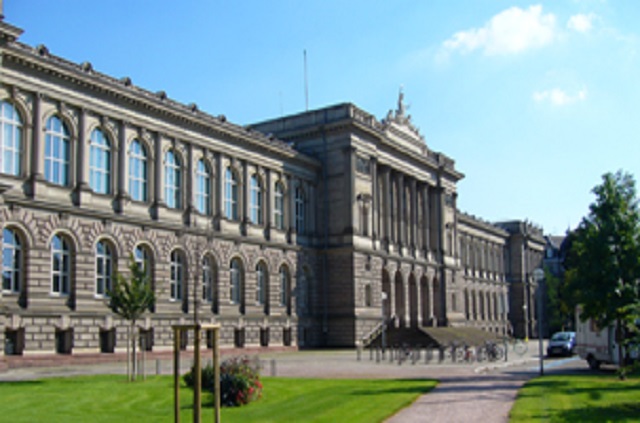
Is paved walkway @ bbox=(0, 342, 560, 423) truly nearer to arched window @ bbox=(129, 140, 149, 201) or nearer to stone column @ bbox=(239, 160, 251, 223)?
arched window @ bbox=(129, 140, 149, 201)

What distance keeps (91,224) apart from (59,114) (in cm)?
645

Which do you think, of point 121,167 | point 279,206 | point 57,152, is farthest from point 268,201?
point 57,152

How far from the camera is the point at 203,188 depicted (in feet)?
173

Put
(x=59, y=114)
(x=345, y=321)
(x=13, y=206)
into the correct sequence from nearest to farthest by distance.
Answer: (x=13, y=206) → (x=59, y=114) → (x=345, y=321)

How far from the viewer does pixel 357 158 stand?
65.1m

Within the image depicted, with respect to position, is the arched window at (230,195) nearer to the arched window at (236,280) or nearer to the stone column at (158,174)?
the arched window at (236,280)

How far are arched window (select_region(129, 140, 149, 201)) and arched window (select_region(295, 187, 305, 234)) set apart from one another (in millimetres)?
18862

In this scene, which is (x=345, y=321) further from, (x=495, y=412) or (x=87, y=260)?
(x=495, y=412)

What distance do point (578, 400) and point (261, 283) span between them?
38.2 metres

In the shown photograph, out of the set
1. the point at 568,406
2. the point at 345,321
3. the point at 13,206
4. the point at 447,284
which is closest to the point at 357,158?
the point at 345,321

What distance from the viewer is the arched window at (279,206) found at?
61081mm

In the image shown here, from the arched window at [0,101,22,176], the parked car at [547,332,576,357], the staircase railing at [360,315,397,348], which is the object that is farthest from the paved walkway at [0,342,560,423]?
the staircase railing at [360,315,397,348]

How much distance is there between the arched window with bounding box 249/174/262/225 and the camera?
58125 millimetres

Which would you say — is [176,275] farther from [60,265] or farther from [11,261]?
[11,261]
